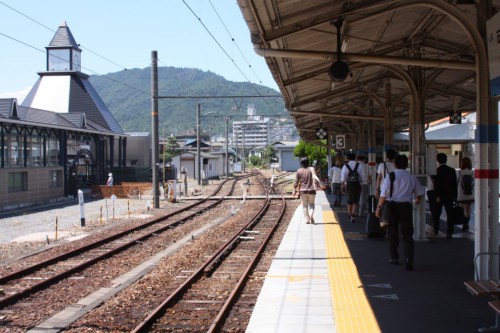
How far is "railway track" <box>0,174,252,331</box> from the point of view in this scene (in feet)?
28.2

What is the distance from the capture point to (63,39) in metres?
54.9

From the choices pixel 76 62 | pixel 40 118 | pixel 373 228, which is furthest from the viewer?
pixel 76 62

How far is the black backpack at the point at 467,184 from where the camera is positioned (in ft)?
37.4

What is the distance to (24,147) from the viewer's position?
28.8m

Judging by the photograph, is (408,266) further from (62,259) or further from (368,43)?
(62,259)

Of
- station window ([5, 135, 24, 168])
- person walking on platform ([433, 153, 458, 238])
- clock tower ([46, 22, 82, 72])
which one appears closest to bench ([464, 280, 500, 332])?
person walking on platform ([433, 153, 458, 238])

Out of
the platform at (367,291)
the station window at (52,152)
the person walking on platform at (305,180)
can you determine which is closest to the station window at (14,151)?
the station window at (52,152)

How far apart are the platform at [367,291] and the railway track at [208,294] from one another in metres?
0.51

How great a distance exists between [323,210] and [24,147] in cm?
1612

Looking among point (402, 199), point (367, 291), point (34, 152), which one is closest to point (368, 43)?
point (402, 199)

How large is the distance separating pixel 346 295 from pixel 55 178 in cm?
2802

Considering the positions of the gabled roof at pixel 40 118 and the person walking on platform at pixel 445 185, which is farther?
the gabled roof at pixel 40 118

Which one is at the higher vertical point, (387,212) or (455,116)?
(455,116)

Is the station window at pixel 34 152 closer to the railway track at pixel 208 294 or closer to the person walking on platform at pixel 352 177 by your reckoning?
the railway track at pixel 208 294
